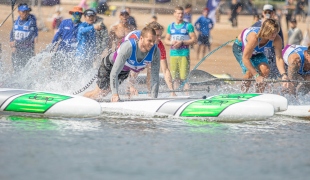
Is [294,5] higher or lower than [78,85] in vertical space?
higher

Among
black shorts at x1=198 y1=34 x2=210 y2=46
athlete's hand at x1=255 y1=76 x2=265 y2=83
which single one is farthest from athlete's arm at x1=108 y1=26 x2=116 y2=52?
black shorts at x1=198 y1=34 x2=210 y2=46

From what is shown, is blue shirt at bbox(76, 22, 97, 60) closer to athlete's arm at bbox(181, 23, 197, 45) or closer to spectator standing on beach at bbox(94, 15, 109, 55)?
spectator standing on beach at bbox(94, 15, 109, 55)

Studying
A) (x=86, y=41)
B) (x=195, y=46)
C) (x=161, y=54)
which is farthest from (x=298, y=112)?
(x=195, y=46)

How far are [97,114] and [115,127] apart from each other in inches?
17.5

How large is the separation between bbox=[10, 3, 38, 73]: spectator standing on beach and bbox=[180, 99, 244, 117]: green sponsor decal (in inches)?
215

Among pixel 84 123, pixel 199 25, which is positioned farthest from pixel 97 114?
pixel 199 25

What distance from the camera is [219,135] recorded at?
8.80 metres

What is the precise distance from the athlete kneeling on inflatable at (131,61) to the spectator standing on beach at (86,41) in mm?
2811

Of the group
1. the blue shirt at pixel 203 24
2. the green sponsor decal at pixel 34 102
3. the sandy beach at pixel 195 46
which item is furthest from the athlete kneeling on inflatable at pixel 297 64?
the blue shirt at pixel 203 24

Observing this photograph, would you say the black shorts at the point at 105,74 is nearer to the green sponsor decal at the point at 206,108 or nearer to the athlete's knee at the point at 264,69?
the green sponsor decal at the point at 206,108


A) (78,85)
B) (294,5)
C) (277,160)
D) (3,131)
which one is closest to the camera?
(277,160)

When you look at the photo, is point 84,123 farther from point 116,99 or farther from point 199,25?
point 199,25

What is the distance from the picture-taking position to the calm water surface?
268 inches

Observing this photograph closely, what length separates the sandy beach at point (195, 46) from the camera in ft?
60.1
